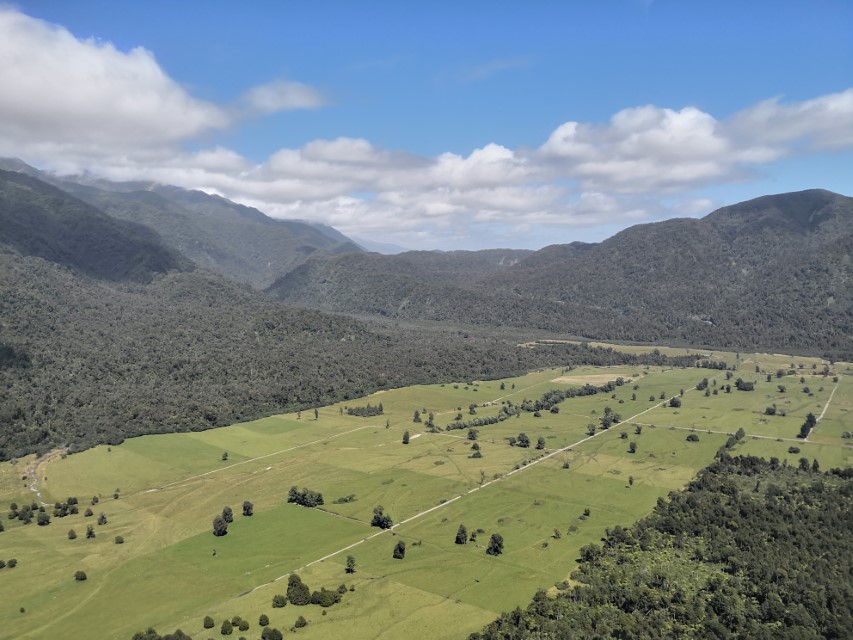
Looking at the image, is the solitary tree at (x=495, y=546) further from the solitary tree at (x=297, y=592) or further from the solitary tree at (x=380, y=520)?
the solitary tree at (x=297, y=592)

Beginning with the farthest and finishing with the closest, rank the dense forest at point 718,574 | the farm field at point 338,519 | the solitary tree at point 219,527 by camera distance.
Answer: the solitary tree at point 219,527 → the farm field at point 338,519 → the dense forest at point 718,574

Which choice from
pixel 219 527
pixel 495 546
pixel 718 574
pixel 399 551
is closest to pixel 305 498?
pixel 219 527

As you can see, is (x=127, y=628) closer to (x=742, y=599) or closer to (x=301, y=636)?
(x=301, y=636)

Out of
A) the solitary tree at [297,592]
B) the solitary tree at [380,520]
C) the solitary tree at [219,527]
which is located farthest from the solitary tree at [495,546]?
the solitary tree at [219,527]

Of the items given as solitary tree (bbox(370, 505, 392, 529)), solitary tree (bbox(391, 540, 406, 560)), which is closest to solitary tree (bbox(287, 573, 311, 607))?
solitary tree (bbox(391, 540, 406, 560))

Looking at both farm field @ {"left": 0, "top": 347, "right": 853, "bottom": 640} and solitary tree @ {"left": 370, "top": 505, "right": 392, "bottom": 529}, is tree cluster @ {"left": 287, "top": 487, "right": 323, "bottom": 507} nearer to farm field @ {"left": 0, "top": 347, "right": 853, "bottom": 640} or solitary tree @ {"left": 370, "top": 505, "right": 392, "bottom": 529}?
farm field @ {"left": 0, "top": 347, "right": 853, "bottom": 640}

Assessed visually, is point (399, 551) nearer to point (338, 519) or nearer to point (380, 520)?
point (380, 520)
